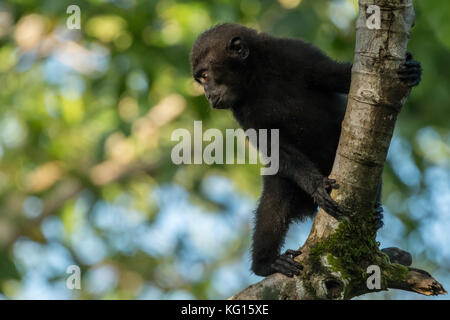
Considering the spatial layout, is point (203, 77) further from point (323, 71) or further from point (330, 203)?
point (330, 203)

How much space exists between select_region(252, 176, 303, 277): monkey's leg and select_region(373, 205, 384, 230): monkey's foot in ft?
3.55

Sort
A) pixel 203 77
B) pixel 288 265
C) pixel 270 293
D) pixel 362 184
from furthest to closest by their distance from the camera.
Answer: pixel 203 77
pixel 288 265
pixel 270 293
pixel 362 184

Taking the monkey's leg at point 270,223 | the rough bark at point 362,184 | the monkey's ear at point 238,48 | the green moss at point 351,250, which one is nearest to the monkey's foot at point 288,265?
the rough bark at point 362,184

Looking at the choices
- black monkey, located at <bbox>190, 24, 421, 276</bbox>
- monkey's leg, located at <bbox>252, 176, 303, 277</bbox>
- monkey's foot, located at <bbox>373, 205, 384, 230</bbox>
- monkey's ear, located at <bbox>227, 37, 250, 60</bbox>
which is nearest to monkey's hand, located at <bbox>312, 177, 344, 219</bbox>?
monkey's foot, located at <bbox>373, 205, 384, 230</bbox>

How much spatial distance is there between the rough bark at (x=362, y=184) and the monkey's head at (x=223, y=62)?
2.24m

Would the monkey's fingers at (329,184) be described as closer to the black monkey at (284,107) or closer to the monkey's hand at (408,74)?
the black monkey at (284,107)

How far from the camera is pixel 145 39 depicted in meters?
9.77

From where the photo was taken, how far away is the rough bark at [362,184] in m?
3.99

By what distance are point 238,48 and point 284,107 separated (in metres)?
1.07

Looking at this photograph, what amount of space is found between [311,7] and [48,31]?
6.39 m

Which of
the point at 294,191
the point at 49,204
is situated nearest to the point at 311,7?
the point at 294,191

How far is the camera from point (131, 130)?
9.93 metres

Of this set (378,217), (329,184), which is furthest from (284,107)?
(378,217)
